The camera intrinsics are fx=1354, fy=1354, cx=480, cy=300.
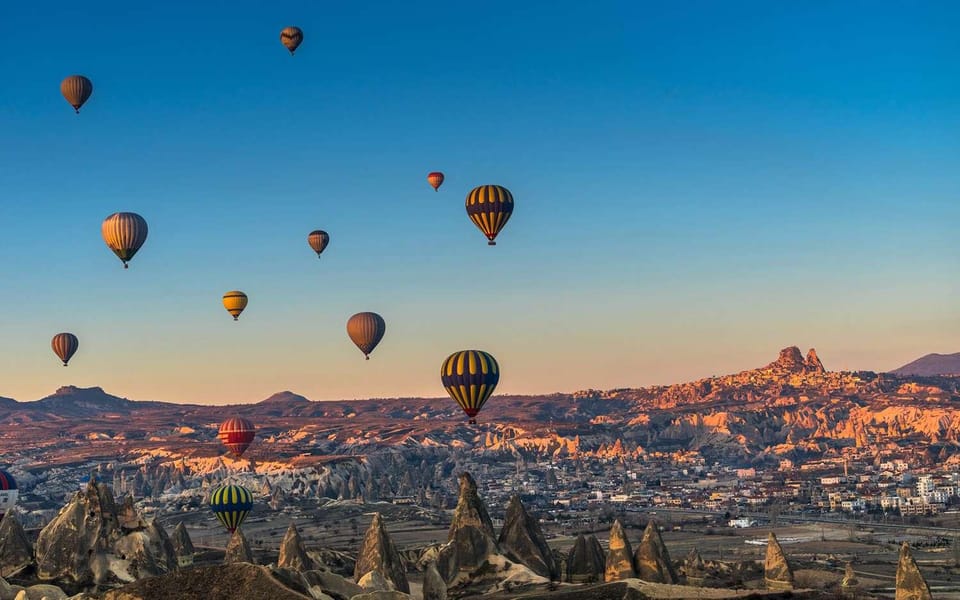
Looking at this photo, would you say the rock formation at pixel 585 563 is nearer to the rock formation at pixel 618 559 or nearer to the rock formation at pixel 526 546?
the rock formation at pixel 618 559

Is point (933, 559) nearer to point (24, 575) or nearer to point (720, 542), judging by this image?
point (720, 542)

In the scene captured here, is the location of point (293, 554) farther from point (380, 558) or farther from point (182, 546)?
point (182, 546)

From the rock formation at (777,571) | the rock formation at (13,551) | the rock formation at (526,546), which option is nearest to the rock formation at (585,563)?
the rock formation at (526,546)

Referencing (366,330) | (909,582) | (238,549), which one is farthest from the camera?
(366,330)

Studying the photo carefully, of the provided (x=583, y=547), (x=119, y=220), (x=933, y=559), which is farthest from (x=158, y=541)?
(x=933, y=559)

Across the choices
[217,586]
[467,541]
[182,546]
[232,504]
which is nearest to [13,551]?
[182,546]

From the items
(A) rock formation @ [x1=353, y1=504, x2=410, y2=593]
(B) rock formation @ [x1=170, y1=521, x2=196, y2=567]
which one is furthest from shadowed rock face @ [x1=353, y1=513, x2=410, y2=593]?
(B) rock formation @ [x1=170, y1=521, x2=196, y2=567]

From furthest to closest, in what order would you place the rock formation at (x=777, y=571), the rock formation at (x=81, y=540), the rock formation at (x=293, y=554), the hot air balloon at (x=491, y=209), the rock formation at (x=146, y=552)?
the hot air balloon at (x=491, y=209) → the rock formation at (x=146, y=552) → the rock formation at (x=777, y=571) → the rock formation at (x=81, y=540) → the rock formation at (x=293, y=554)
